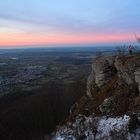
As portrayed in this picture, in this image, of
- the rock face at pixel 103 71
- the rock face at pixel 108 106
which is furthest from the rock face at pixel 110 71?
the rock face at pixel 108 106

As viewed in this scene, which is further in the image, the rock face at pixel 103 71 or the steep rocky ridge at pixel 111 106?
the rock face at pixel 103 71

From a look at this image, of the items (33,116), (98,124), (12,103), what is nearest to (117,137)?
(98,124)

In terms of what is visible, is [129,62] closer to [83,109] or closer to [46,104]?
[83,109]

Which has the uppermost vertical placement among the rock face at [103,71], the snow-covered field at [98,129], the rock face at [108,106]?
the rock face at [103,71]

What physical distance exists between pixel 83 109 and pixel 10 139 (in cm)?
2198

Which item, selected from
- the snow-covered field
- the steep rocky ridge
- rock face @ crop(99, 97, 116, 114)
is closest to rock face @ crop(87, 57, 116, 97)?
the steep rocky ridge

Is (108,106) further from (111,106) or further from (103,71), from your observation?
(103,71)

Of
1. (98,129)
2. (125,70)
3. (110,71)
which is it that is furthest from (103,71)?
(98,129)

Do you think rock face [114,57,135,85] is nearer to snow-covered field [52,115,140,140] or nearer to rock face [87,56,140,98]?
rock face [87,56,140,98]

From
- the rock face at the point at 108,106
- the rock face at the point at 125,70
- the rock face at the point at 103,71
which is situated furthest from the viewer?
the rock face at the point at 103,71

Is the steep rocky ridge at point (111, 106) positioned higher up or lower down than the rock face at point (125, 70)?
lower down

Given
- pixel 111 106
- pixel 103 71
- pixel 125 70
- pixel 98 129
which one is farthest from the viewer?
pixel 103 71

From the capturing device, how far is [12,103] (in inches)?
2795

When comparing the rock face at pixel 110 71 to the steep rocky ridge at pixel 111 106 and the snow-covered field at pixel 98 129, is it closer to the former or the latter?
the steep rocky ridge at pixel 111 106
